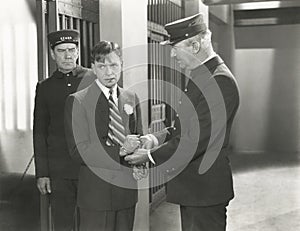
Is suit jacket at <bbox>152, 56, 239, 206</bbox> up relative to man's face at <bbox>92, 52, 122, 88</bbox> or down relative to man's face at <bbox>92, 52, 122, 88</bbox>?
down

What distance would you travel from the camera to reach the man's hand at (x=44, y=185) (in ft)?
4.95

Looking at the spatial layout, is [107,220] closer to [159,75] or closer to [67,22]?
[159,75]

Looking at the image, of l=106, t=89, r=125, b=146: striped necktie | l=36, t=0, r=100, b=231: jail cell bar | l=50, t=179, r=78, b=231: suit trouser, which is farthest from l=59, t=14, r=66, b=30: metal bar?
l=50, t=179, r=78, b=231: suit trouser

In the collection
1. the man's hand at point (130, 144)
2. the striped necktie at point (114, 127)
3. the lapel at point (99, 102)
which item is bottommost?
the man's hand at point (130, 144)

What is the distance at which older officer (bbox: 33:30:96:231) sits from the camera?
4.77 feet

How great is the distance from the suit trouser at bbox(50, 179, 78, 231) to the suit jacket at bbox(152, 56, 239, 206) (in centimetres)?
31

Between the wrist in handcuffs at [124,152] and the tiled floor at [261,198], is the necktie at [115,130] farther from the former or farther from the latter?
the tiled floor at [261,198]

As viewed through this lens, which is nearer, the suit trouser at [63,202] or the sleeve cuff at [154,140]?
the sleeve cuff at [154,140]

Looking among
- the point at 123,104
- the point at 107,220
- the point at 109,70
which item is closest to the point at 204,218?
the point at 107,220

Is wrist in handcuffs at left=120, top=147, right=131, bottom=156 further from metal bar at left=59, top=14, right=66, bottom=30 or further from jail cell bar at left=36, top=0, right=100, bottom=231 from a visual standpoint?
metal bar at left=59, top=14, right=66, bottom=30

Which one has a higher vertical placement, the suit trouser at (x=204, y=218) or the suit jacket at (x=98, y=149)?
the suit jacket at (x=98, y=149)

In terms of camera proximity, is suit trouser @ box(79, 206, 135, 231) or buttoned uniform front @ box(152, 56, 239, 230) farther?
suit trouser @ box(79, 206, 135, 231)

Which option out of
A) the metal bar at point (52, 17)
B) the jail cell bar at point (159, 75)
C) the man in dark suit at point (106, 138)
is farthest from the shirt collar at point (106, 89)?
the metal bar at point (52, 17)

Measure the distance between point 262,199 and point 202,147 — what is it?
26 centimetres
